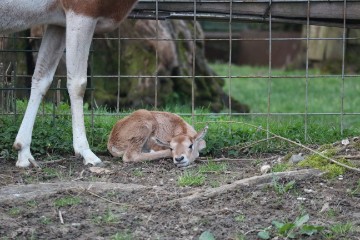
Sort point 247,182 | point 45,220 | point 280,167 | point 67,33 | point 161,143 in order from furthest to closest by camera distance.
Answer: point 161,143 < point 67,33 < point 280,167 < point 247,182 < point 45,220

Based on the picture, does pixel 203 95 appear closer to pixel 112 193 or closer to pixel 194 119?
pixel 194 119

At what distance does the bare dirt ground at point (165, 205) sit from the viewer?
18.5ft

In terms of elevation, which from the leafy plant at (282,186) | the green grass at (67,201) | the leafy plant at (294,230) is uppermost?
the leafy plant at (282,186)

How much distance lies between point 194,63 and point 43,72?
1.59 m

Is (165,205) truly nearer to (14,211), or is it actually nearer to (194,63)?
(14,211)

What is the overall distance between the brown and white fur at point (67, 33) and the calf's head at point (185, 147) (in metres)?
0.67

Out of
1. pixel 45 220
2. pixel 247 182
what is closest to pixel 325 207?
pixel 247 182

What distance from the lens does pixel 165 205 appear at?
20.2 feet

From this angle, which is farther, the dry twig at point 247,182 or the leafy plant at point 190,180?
the leafy plant at point 190,180

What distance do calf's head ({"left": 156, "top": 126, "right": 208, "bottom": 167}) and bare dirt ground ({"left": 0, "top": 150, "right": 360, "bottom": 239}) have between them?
0.41 metres

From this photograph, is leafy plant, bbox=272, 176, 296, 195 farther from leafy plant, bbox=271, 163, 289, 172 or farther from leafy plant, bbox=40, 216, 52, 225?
leafy plant, bbox=40, 216, 52, 225

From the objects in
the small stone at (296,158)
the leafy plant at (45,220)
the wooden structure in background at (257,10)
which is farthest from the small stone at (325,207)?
the wooden structure in background at (257,10)

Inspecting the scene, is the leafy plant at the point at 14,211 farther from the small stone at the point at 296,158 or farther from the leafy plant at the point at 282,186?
the small stone at the point at 296,158

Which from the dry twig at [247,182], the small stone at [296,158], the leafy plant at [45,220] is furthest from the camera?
the small stone at [296,158]
